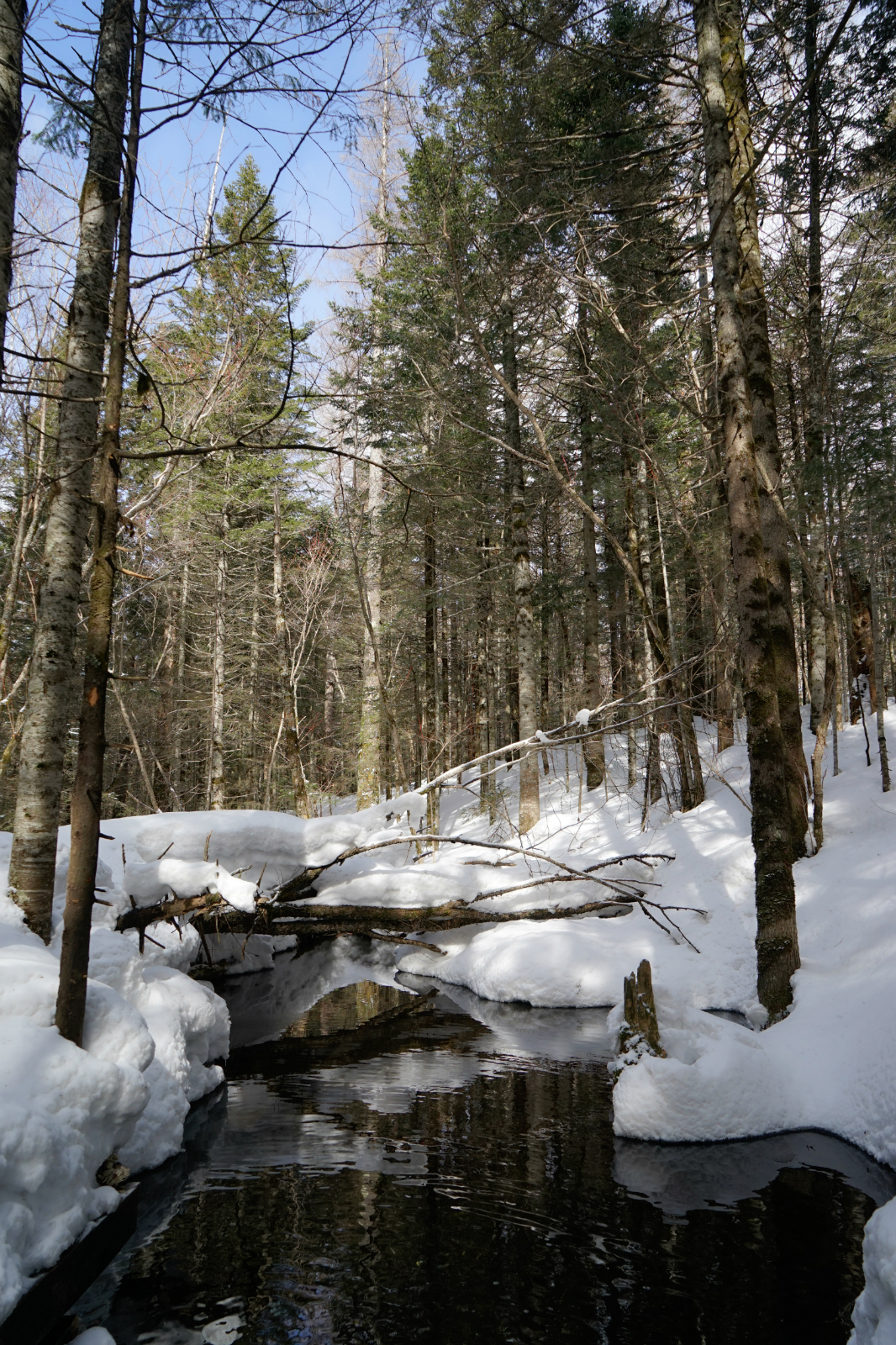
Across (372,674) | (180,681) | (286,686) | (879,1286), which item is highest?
(180,681)

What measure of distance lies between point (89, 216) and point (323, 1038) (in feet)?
27.6

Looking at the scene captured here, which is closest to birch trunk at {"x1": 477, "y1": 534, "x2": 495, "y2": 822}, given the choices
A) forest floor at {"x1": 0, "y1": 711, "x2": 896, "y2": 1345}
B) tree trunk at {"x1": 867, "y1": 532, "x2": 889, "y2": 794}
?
forest floor at {"x1": 0, "y1": 711, "x2": 896, "y2": 1345}

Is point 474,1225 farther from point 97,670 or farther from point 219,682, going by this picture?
point 219,682

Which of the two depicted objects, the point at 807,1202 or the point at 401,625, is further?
the point at 401,625

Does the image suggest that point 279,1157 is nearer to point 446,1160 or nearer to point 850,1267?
point 446,1160

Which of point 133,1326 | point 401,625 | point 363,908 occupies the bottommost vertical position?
point 133,1326

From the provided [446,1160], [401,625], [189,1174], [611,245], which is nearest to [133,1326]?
[189,1174]

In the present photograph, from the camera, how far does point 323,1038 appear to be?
8.72 meters

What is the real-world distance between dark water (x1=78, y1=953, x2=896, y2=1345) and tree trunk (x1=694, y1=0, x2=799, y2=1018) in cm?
170

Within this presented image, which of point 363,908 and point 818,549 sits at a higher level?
point 818,549

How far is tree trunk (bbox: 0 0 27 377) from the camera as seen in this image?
4.38 metres

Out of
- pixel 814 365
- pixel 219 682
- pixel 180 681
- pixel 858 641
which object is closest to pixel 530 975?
pixel 814 365

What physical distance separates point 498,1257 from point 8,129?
23.6 feet

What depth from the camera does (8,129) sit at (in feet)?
14.8
